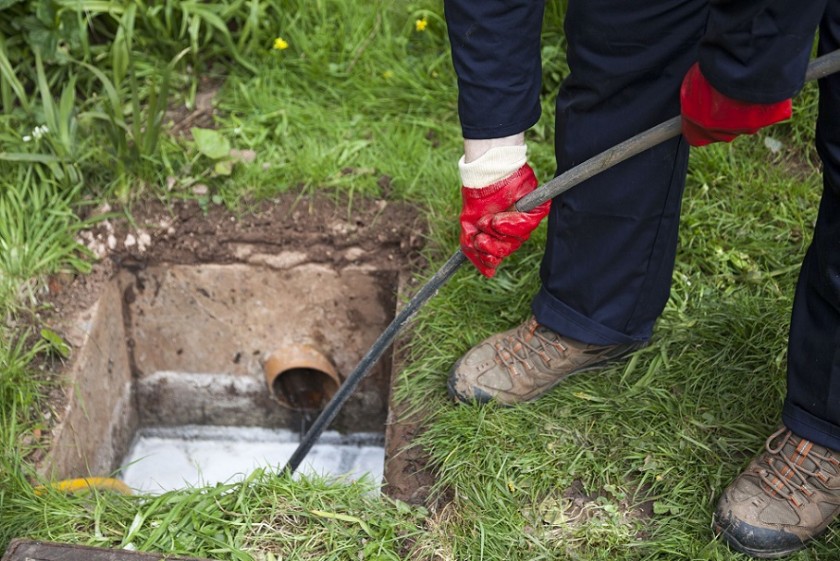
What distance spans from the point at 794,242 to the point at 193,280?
186 cm

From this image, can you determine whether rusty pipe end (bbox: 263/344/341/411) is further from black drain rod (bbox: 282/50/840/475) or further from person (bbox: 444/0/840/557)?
person (bbox: 444/0/840/557)

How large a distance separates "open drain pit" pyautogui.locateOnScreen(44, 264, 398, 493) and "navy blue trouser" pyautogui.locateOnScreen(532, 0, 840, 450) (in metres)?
0.85

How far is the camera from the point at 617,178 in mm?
1820

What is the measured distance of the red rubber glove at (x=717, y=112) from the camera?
141 centimetres

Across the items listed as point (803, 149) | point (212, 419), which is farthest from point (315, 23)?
point (803, 149)

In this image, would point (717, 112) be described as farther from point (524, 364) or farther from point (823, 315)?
point (524, 364)

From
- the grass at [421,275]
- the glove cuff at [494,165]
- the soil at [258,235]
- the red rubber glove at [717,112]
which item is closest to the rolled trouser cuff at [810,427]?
the grass at [421,275]

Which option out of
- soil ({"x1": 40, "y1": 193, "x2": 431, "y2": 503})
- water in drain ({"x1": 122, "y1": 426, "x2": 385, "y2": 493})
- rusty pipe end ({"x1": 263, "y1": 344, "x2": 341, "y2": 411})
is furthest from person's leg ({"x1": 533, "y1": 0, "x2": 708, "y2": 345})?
water in drain ({"x1": 122, "y1": 426, "x2": 385, "y2": 493})

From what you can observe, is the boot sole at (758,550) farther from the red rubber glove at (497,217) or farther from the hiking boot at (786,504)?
the red rubber glove at (497,217)

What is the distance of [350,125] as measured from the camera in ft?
9.59

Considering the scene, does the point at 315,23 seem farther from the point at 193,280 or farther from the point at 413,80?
the point at 193,280

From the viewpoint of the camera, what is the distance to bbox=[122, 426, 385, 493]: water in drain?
289 centimetres

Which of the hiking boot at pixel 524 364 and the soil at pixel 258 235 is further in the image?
the soil at pixel 258 235

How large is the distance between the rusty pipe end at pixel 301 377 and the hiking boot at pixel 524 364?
735 mm
